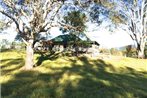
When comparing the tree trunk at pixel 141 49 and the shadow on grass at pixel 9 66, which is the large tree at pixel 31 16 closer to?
the shadow on grass at pixel 9 66

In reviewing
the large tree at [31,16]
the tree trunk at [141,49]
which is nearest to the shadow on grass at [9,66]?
the large tree at [31,16]

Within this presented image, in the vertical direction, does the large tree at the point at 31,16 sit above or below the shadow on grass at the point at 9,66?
above

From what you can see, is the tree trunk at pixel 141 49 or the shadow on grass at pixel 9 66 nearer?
the shadow on grass at pixel 9 66

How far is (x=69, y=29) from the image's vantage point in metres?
30.4

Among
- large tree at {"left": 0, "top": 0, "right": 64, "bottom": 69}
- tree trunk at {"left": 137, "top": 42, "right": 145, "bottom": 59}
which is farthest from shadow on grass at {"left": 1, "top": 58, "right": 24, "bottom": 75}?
tree trunk at {"left": 137, "top": 42, "right": 145, "bottom": 59}

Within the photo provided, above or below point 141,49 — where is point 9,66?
below

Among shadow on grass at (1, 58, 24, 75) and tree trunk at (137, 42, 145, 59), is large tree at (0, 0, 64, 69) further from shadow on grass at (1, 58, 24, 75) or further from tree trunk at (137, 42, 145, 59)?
tree trunk at (137, 42, 145, 59)

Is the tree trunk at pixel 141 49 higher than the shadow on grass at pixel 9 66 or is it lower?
higher

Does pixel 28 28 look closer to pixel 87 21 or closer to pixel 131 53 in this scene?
pixel 87 21

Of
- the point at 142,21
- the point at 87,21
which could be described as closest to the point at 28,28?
the point at 87,21

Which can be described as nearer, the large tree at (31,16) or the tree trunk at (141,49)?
the large tree at (31,16)

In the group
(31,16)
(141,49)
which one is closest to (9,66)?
(31,16)

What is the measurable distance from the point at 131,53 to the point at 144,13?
406 inches

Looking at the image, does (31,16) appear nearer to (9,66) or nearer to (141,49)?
(9,66)
